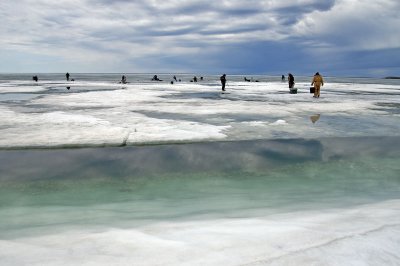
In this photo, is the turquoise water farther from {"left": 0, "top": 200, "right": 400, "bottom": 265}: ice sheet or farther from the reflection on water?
{"left": 0, "top": 200, "right": 400, "bottom": 265}: ice sheet

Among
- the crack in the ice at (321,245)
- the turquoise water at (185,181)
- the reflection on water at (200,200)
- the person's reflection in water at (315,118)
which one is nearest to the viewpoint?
the crack in the ice at (321,245)

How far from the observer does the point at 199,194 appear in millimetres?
6293

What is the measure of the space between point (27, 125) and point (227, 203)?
9727 millimetres

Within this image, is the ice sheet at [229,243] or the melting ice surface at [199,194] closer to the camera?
the ice sheet at [229,243]

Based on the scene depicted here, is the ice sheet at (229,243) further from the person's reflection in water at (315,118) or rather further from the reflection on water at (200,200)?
the person's reflection in water at (315,118)

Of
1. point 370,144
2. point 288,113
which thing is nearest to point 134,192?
point 370,144

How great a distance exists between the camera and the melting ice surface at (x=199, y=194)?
340 cm

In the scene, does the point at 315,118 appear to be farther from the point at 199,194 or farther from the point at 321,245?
the point at 321,245

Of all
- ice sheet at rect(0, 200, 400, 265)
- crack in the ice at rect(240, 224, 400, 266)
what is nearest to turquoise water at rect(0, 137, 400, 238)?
ice sheet at rect(0, 200, 400, 265)

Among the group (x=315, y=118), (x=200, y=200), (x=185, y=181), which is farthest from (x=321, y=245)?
(x=315, y=118)

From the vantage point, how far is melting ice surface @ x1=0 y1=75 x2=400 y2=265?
340 cm

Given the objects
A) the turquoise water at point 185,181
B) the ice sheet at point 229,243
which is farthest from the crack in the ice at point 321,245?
the turquoise water at point 185,181

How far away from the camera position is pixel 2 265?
321 centimetres

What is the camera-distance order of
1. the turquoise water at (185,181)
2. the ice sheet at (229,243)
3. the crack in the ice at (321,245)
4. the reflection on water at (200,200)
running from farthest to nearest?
the turquoise water at (185,181) < the reflection on water at (200,200) < the ice sheet at (229,243) < the crack in the ice at (321,245)
